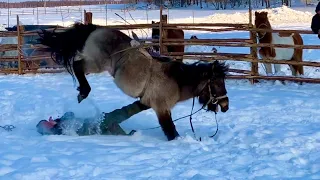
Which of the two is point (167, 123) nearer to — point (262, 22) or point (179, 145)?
point (179, 145)

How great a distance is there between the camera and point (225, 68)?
542 centimetres

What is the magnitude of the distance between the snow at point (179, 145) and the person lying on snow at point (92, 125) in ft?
0.44

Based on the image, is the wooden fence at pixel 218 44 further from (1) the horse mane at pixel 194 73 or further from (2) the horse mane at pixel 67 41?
(1) the horse mane at pixel 194 73

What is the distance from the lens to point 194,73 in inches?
216

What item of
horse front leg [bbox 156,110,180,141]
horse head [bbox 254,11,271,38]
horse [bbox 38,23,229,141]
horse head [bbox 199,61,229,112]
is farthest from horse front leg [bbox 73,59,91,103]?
horse head [bbox 254,11,271,38]

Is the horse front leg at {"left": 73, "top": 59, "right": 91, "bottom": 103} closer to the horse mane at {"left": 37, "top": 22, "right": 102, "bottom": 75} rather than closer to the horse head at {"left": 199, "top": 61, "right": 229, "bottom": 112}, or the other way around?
the horse mane at {"left": 37, "top": 22, "right": 102, "bottom": 75}

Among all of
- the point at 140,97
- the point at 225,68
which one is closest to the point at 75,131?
the point at 140,97

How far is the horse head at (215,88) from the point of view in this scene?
5.43m

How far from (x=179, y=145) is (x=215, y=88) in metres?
0.73

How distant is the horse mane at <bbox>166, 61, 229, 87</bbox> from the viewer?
5.43 metres

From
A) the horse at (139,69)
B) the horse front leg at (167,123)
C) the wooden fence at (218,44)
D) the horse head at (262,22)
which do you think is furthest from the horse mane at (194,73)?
the horse head at (262,22)

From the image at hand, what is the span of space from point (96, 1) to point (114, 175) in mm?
69488

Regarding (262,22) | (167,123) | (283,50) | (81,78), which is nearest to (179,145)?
(167,123)

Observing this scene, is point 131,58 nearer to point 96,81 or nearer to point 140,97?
point 140,97
